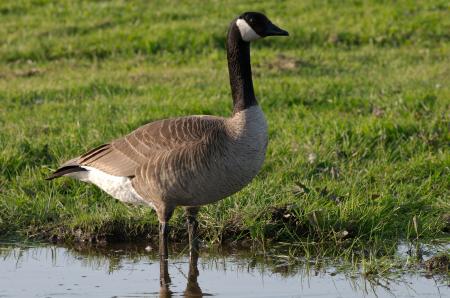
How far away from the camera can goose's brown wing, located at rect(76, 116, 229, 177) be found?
6789 millimetres

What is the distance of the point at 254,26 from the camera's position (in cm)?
711

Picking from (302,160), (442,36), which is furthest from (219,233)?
(442,36)

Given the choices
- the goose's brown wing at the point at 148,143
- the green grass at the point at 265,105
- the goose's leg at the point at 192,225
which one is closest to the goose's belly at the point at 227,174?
the goose's brown wing at the point at 148,143

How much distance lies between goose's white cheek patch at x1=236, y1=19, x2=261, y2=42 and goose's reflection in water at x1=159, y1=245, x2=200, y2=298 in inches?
63.9

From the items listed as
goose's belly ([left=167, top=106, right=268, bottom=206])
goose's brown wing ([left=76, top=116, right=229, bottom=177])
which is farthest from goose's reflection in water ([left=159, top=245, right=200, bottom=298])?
goose's brown wing ([left=76, top=116, right=229, bottom=177])

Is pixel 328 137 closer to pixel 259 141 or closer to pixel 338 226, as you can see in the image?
pixel 338 226

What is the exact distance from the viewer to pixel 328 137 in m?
9.30

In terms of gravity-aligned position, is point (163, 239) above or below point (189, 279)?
above

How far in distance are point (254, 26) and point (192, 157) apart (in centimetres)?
115

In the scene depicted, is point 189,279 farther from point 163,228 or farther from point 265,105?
point 265,105

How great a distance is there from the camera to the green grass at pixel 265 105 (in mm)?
7574

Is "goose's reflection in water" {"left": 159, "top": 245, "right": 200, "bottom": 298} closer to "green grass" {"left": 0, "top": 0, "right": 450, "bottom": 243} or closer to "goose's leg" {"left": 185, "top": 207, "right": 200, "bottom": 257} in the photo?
"goose's leg" {"left": 185, "top": 207, "right": 200, "bottom": 257}

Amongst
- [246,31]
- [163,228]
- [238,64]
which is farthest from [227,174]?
[246,31]

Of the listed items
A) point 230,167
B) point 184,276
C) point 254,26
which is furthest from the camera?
point 254,26
